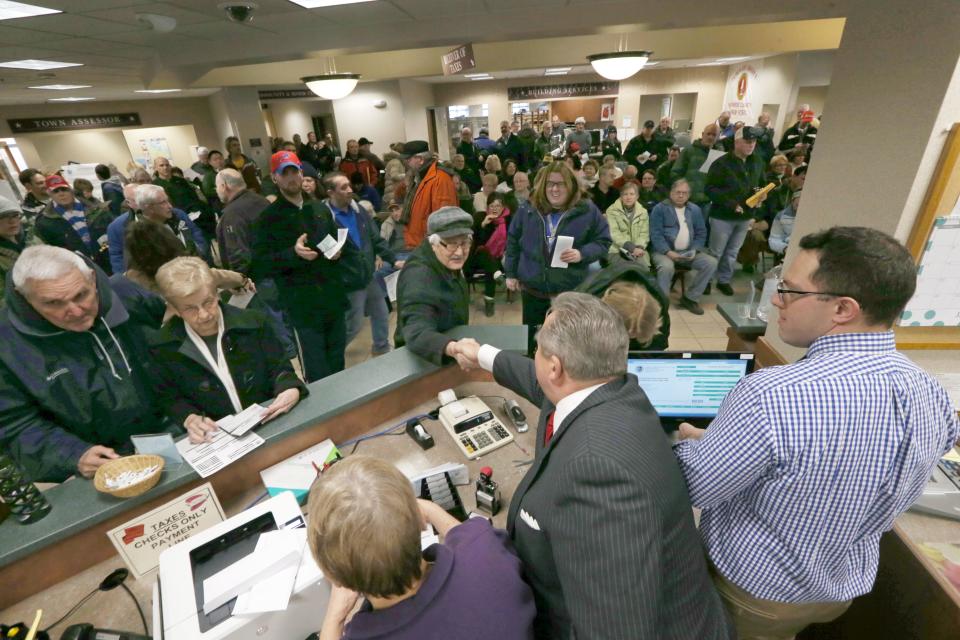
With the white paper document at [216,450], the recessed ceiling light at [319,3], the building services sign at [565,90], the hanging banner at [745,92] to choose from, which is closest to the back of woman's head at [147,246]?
the white paper document at [216,450]

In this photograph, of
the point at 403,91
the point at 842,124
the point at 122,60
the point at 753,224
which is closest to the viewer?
the point at 842,124

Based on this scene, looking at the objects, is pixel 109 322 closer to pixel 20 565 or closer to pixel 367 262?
pixel 20 565

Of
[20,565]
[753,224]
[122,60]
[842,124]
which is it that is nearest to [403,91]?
[122,60]

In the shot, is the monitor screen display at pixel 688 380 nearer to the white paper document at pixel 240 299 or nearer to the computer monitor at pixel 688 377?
the computer monitor at pixel 688 377

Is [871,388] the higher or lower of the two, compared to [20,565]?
higher

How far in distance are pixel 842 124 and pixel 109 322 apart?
3.34 m

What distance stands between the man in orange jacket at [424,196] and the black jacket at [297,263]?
4.36 ft

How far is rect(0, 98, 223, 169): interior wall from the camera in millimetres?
11633

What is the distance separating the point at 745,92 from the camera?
41.5 ft

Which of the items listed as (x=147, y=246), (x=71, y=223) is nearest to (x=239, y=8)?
(x=147, y=246)

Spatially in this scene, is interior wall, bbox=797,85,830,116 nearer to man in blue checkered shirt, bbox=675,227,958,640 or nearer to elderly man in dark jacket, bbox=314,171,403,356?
elderly man in dark jacket, bbox=314,171,403,356

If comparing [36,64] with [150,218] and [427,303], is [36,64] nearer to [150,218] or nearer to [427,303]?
[150,218]

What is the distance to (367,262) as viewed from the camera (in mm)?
3605

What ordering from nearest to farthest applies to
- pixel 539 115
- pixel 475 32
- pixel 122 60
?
1. pixel 475 32
2. pixel 122 60
3. pixel 539 115
